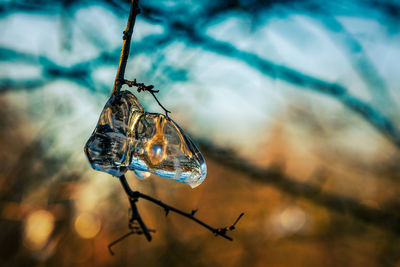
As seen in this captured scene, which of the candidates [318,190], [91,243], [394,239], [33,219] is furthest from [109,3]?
[91,243]

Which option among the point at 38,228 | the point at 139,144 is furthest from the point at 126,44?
the point at 38,228

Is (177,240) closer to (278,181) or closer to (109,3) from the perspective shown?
(278,181)

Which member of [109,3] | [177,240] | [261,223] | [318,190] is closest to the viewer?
[109,3]

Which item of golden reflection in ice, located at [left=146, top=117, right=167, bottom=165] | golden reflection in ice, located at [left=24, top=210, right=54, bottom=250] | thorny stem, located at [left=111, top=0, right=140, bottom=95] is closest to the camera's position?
thorny stem, located at [left=111, top=0, right=140, bottom=95]

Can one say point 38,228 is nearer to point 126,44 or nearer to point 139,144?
point 139,144

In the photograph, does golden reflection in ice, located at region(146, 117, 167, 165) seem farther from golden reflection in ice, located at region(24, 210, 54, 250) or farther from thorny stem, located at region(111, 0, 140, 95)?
golden reflection in ice, located at region(24, 210, 54, 250)

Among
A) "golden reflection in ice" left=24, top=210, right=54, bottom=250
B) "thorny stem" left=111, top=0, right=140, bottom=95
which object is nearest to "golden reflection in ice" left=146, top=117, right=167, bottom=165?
"thorny stem" left=111, top=0, right=140, bottom=95
